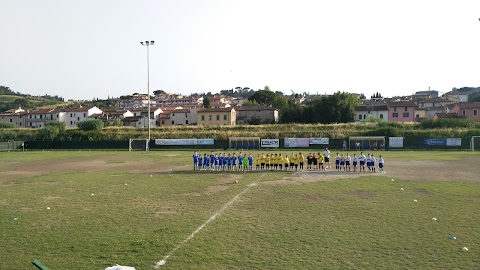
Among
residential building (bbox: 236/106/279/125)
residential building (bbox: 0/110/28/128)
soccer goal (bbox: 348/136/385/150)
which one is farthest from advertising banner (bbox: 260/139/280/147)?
residential building (bbox: 0/110/28/128)

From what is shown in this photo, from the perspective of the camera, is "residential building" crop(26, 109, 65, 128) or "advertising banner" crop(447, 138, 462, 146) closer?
"advertising banner" crop(447, 138, 462, 146)

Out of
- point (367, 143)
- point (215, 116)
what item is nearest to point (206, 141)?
point (367, 143)

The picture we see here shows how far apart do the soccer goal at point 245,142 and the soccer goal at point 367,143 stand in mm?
12796

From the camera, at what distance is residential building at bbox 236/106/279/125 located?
87.6m

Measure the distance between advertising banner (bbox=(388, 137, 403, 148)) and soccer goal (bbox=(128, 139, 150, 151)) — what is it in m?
33.8

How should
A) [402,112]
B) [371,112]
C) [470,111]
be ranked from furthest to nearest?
1. [402,112]
2. [371,112]
3. [470,111]

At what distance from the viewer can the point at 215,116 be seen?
84.1m

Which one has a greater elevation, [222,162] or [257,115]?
[257,115]

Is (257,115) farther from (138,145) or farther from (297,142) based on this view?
(138,145)

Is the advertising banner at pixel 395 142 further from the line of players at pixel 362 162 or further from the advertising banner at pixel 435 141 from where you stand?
the line of players at pixel 362 162

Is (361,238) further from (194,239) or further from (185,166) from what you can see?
(185,166)

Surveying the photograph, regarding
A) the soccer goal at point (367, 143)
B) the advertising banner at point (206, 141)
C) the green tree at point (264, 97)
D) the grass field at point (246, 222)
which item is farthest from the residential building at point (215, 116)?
the grass field at point (246, 222)

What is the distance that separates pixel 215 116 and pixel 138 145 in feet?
87.7

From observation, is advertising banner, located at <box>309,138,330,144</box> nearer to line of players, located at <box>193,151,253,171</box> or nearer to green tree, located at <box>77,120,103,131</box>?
line of players, located at <box>193,151,253,171</box>
